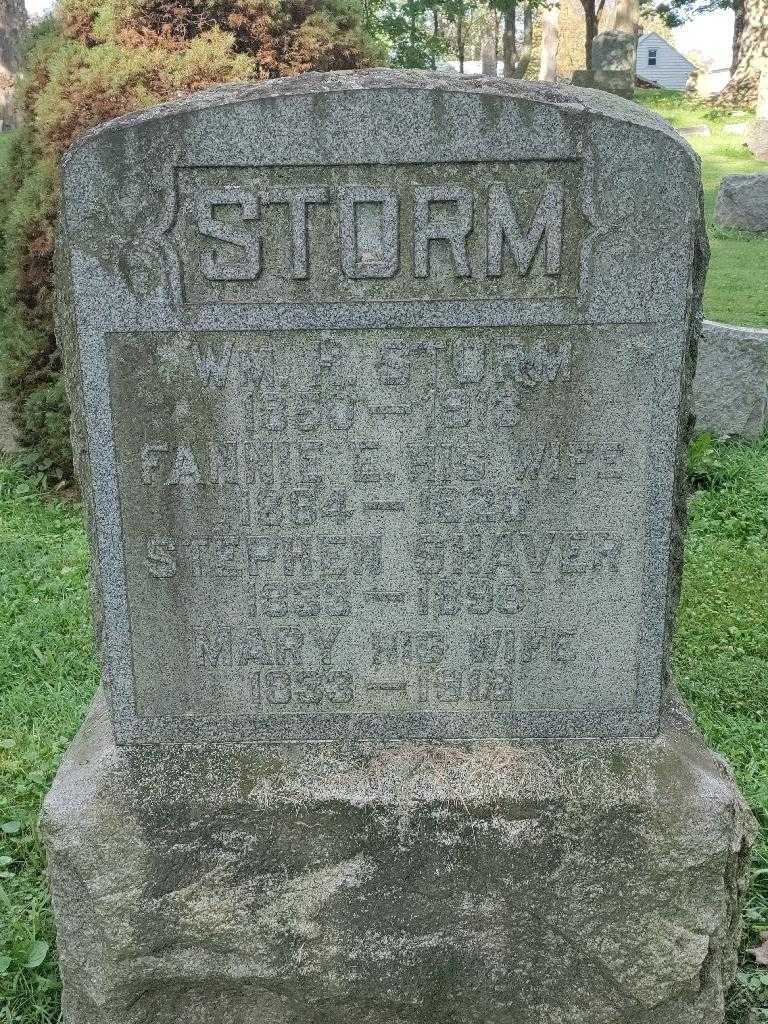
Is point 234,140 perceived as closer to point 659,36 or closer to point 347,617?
point 347,617

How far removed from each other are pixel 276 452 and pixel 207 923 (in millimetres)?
975

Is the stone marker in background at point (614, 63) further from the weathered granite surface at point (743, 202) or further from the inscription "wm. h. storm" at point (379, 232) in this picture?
the inscription "wm. h. storm" at point (379, 232)

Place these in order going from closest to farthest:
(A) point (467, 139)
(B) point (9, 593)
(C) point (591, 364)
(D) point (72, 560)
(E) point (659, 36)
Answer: (A) point (467, 139)
(C) point (591, 364)
(B) point (9, 593)
(D) point (72, 560)
(E) point (659, 36)

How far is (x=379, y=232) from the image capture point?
71.6 inches

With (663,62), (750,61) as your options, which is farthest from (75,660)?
(663,62)

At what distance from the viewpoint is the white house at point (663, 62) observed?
60.4 metres

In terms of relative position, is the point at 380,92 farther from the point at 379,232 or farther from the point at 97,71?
the point at 97,71

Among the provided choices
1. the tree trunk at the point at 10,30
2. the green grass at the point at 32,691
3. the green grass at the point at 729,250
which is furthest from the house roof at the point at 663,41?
the green grass at the point at 32,691

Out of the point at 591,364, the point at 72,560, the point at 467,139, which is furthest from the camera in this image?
the point at 72,560

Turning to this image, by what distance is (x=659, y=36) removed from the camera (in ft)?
198

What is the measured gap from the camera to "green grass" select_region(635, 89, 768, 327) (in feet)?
25.6

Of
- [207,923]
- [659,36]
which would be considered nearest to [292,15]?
[207,923]

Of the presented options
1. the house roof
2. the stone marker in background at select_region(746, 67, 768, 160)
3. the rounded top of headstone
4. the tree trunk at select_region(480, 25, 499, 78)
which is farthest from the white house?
the rounded top of headstone

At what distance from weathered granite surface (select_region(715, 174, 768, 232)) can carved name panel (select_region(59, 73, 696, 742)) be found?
9.88 meters
